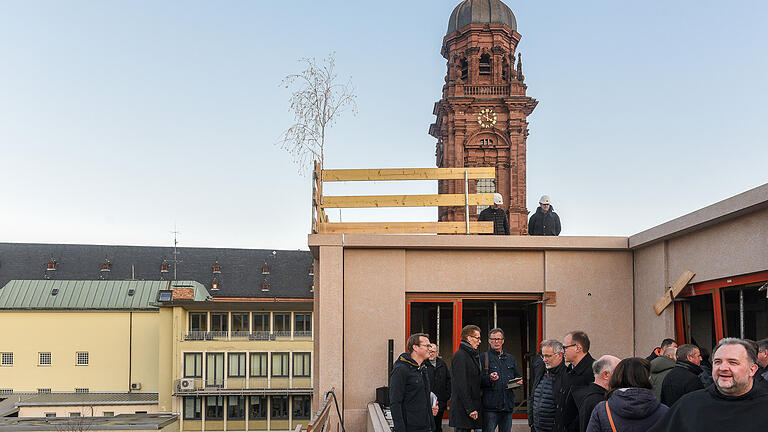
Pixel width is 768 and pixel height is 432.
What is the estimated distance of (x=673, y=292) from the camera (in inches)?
437

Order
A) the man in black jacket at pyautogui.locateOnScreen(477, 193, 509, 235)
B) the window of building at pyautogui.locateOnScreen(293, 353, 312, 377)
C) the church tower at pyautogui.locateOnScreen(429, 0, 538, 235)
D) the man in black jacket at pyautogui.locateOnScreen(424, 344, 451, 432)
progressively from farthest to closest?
the window of building at pyautogui.locateOnScreen(293, 353, 312, 377)
the church tower at pyautogui.locateOnScreen(429, 0, 538, 235)
the man in black jacket at pyautogui.locateOnScreen(477, 193, 509, 235)
the man in black jacket at pyautogui.locateOnScreen(424, 344, 451, 432)

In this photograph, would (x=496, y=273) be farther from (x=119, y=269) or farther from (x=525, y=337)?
(x=119, y=269)

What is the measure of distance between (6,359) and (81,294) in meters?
9.01

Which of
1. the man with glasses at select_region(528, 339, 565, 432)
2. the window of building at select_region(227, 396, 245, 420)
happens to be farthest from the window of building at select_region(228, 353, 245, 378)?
the man with glasses at select_region(528, 339, 565, 432)

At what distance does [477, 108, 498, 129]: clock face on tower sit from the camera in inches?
2594

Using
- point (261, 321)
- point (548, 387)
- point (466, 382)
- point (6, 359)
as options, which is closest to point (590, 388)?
point (548, 387)

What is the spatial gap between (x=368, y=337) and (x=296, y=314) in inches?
2574

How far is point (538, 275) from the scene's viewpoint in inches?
490

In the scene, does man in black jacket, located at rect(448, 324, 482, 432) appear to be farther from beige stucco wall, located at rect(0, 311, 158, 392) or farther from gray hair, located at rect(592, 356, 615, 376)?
beige stucco wall, located at rect(0, 311, 158, 392)

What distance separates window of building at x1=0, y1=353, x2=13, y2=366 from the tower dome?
46180mm

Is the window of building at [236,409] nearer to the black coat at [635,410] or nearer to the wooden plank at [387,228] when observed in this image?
the wooden plank at [387,228]

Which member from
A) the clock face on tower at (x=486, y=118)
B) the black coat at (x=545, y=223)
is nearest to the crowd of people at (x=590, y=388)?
the black coat at (x=545, y=223)

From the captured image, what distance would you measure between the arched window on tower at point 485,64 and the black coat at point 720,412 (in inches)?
2573

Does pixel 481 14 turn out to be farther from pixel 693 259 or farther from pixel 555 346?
pixel 555 346
